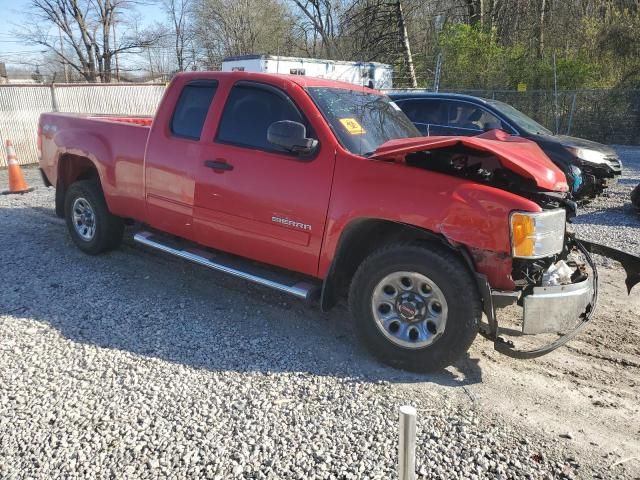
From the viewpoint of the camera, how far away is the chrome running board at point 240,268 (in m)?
3.88

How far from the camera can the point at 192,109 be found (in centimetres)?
470

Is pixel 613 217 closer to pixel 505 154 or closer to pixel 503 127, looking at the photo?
pixel 503 127

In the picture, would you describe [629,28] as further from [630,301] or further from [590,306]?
[590,306]

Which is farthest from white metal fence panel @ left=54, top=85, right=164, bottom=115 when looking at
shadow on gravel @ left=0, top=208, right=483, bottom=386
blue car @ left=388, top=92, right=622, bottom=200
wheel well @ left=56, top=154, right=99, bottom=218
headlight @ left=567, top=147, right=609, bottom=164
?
headlight @ left=567, top=147, right=609, bottom=164

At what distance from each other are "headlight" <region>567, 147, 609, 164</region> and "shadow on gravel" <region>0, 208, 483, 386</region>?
626 centimetres

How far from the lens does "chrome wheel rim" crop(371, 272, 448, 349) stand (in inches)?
133

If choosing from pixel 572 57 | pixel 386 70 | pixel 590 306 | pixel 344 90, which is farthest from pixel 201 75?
pixel 572 57

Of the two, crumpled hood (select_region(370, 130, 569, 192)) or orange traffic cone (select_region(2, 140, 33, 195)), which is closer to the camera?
crumpled hood (select_region(370, 130, 569, 192))

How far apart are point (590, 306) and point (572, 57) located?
806 inches

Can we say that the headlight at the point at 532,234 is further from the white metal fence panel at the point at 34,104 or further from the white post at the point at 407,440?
the white metal fence panel at the point at 34,104

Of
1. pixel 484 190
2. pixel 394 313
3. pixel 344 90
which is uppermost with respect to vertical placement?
pixel 344 90

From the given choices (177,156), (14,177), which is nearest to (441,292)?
(177,156)

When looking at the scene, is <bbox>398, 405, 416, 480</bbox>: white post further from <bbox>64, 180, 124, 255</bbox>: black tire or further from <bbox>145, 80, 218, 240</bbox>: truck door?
<bbox>64, 180, 124, 255</bbox>: black tire

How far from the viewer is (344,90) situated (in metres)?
4.52
